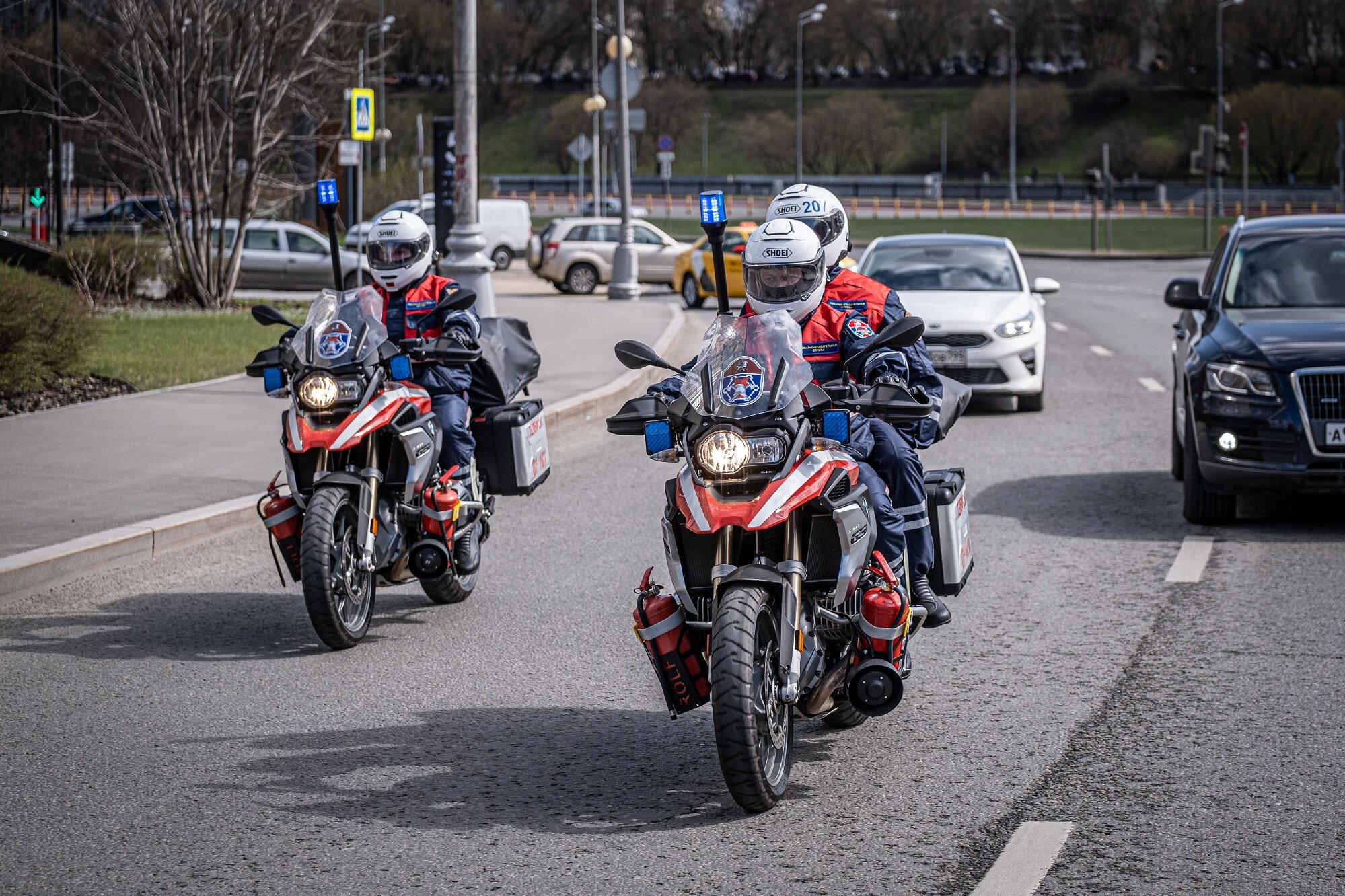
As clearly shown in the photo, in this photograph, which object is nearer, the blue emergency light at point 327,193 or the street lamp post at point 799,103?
the blue emergency light at point 327,193

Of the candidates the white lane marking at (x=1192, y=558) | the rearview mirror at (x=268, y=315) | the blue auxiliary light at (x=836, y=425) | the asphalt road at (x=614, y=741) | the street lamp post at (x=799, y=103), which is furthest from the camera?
the street lamp post at (x=799, y=103)

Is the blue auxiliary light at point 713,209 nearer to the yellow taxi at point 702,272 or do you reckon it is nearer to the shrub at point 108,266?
the shrub at point 108,266

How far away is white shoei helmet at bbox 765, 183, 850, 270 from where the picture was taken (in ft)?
19.9

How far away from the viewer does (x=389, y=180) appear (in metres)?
47.9

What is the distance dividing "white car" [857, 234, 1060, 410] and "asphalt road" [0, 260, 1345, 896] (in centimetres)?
593

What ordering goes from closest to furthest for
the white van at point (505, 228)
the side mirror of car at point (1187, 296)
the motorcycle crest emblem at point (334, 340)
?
the motorcycle crest emblem at point (334, 340)
the side mirror of car at point (1187, 296)
the white van at point (505, 228)

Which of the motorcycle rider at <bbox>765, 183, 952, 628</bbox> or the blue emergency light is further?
the blue emergency light

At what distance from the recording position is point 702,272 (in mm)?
30203

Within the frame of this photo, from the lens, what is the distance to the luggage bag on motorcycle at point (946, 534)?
604cm

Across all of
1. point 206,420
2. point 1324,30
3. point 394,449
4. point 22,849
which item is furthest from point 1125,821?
point 1324,30

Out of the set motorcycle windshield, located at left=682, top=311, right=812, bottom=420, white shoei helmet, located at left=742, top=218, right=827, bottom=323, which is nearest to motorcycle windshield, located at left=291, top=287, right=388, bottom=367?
white shoei helmet, located at left=742, top=218, right=827, bottom=323

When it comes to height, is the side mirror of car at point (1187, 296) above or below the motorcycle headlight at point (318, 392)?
above

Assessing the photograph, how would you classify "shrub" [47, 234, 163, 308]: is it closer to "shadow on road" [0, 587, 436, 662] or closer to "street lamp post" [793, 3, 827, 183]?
"shadow on road" [0, 587, 436, 662]

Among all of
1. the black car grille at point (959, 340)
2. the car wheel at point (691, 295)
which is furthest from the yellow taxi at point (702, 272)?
the black car grille at point (959, 340)
